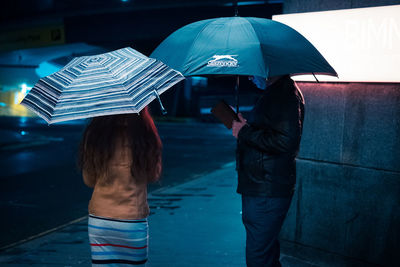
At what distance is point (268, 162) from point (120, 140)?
3.34 feet

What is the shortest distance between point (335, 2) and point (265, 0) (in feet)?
38.9

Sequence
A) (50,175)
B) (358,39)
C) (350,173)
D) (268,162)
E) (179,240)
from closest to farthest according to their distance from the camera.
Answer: (268,162) < (358,39) < (350,173) < (179,240) < (50,175)

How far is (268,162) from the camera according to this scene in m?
2.90

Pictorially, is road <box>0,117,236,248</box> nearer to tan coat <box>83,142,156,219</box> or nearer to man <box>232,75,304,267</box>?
tan coat <box>83,142,156,219</box>

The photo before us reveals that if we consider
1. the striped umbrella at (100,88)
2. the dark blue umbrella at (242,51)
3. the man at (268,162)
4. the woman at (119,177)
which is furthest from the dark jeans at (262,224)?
the striped umbrella at (100,88)

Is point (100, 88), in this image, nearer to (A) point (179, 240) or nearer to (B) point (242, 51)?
(B) point (242, 51)

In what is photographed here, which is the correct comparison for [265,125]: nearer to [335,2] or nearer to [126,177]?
[126,177]

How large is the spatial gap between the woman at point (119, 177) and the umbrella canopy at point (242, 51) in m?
0.57

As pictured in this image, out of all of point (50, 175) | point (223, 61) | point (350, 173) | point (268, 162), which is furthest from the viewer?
point (50, 175)

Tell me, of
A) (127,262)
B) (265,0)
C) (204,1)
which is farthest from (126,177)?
(204,1)

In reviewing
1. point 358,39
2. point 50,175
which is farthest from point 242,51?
point 50,175

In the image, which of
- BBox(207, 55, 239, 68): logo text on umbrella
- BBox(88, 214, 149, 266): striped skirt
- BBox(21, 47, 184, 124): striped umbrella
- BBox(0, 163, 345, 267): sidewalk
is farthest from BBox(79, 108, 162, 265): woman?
BBox(0, 163, 345, 267): sidewalk

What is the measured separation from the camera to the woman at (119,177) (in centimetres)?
252

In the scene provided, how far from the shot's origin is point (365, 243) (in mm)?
4090
